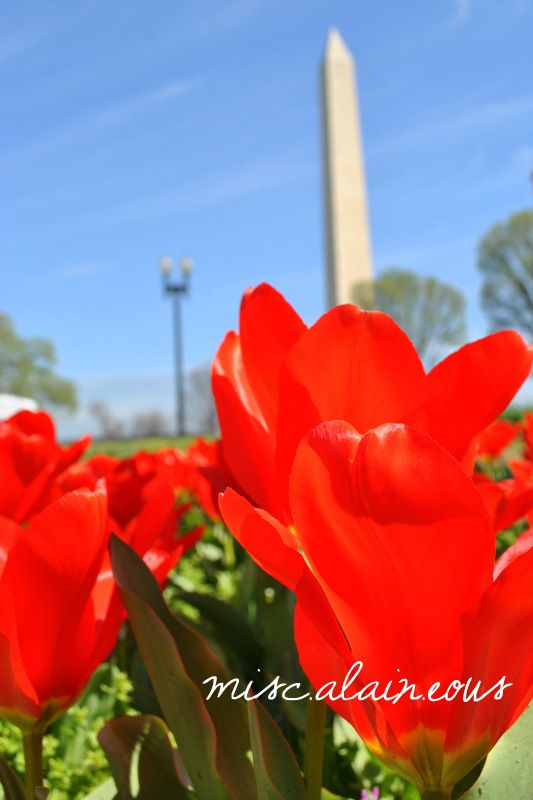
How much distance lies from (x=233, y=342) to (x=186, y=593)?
38 centimetres

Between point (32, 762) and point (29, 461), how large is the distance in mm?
460

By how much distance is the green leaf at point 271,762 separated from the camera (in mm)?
496

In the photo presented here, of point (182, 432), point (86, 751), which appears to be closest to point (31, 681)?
point (86, 751)

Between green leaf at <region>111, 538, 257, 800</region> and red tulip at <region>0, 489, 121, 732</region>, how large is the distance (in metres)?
0.03

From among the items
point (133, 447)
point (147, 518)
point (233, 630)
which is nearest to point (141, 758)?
point (147, 518)

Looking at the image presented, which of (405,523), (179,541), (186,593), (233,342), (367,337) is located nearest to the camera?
(405,523)

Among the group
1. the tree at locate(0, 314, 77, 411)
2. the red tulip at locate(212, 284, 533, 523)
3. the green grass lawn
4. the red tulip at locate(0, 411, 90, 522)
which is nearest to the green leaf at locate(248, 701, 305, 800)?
the red tulip at locate(212, 284, 533, 523)

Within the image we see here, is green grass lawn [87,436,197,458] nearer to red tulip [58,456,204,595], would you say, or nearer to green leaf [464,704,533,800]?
red tulip [58,456,204,595]

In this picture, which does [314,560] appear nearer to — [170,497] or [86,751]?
[170,497]

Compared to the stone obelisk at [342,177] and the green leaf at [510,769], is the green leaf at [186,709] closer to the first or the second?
the green leaf at [510,769]

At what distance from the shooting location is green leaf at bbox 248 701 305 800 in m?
0.50

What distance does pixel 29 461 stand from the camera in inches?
40.6

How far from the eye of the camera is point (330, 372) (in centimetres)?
59

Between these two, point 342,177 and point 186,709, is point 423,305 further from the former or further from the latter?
point 186,709
